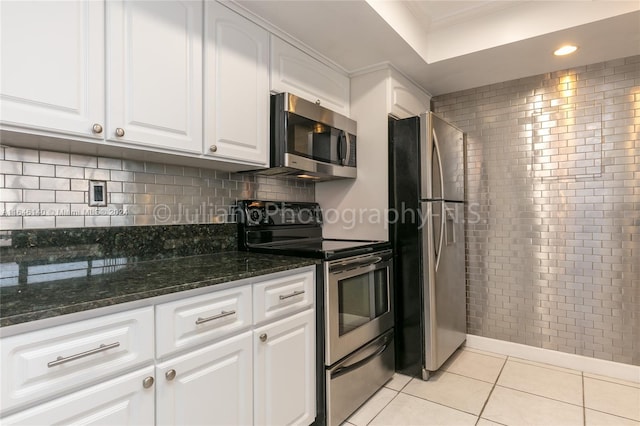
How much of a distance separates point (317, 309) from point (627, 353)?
2.23m

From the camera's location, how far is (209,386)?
4.13 ft

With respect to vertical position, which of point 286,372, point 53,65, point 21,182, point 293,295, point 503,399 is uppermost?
point 53,65

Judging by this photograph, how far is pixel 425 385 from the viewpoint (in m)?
2.25

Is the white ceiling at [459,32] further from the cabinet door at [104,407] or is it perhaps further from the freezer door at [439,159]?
the cabinet door at [104,407]

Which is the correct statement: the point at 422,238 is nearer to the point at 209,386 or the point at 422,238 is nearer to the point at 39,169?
the point at 209,386

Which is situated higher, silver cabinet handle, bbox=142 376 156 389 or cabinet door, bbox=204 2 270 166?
cabinet door, bbox=204 2 270 166

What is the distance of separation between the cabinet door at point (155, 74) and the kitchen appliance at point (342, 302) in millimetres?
749

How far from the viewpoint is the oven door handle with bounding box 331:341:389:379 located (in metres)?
1.79

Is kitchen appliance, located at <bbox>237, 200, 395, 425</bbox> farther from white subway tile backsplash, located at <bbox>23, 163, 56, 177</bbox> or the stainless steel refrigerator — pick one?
white subway tile backsplash, located at <bbox>23, 163, 56, 177</bbox>

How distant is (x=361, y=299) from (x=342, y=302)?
0.21 m

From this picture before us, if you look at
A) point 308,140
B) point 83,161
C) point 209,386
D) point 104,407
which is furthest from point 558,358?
point 83,161

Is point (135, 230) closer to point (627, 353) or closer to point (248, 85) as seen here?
point (248, 85)

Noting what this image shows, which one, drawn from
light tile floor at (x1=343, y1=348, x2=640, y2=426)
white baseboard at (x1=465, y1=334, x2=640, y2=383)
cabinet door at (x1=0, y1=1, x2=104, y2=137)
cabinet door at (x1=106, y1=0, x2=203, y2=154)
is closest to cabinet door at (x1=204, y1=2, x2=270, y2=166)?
cabinet door at (x1=106, y1=0, x2=203, y2=154)

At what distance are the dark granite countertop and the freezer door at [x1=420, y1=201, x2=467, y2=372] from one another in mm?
944
